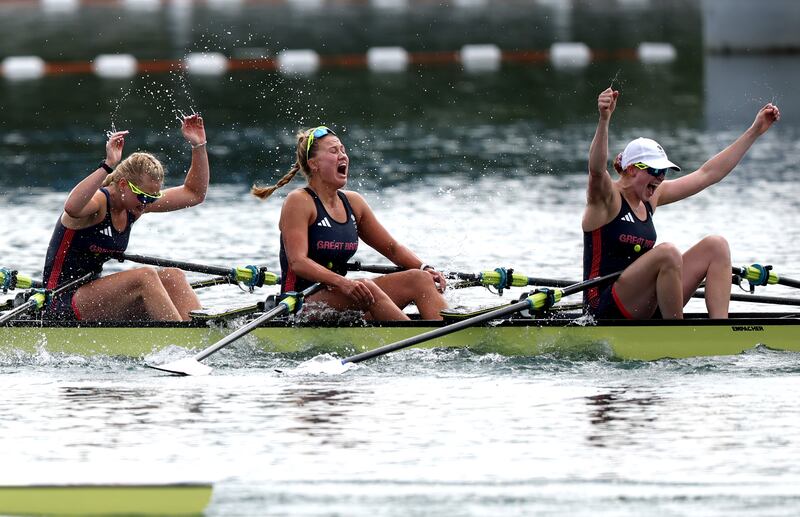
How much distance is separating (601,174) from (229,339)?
228cm

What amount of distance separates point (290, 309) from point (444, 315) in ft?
2.91

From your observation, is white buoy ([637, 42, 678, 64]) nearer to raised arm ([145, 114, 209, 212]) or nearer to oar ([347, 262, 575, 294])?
oar ([347, 262, 575, 294])

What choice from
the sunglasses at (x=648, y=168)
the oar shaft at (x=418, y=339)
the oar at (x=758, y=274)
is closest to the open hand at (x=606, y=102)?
the sunglasses at (x=648, y=168)

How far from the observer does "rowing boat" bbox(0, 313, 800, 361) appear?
32.9ft

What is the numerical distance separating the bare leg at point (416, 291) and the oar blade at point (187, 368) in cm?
125

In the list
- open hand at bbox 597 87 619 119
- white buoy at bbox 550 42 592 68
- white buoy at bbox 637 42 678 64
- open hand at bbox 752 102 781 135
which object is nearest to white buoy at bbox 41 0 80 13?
white buoy at bbox 550 42 592 68

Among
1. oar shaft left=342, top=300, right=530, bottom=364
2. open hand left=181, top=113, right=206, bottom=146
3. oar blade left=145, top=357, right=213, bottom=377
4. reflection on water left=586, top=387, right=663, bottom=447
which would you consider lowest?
reflection on water left=586, top=387, right=663, bottom=447

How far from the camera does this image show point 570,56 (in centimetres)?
3450

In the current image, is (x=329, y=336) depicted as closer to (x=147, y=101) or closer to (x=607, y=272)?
(x=607, y=272)

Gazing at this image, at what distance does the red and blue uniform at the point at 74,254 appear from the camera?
10.7 metres

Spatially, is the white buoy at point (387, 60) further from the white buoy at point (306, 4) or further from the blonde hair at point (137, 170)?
the blonde hair at point (137, 170)

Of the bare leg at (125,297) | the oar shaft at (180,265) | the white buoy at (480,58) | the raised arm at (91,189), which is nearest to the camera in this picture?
the raised arm at (91,189)

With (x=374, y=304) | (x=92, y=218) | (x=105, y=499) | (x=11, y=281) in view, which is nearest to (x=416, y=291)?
(x=374, y=304)

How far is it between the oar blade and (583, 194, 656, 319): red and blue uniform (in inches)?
89.1
